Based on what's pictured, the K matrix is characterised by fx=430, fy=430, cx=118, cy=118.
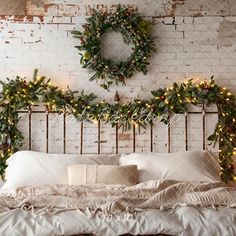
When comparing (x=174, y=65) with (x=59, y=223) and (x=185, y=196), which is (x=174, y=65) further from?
(x=59, y=223)

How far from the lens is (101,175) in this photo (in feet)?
12.1

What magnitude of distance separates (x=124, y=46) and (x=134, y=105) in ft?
2.14

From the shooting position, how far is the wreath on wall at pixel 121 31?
4461mm

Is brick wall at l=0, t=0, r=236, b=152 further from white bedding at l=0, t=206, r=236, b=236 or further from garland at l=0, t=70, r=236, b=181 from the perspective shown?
white bedding at l=0, t=206, r=236, b=236

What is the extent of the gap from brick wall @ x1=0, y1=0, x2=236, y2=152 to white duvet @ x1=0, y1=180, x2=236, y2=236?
6.27ft

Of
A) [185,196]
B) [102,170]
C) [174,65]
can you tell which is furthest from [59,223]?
[174,65]

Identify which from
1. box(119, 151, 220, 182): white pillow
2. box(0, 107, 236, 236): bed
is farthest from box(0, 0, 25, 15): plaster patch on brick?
box(119, 151, 220, 182): white pillow

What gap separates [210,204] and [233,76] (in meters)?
2.33

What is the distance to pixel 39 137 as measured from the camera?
14.8ft

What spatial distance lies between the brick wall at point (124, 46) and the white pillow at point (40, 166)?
45 centimetres

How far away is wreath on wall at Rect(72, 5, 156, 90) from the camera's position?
4.46m

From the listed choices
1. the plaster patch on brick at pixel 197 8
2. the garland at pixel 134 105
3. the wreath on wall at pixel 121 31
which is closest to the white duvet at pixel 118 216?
the garland at pixel 134 105

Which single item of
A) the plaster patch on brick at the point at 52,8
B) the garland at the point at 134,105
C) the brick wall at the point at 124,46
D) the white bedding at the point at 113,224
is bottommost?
the white bedding at the point at 113,224

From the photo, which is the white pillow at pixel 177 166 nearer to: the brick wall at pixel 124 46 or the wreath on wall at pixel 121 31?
the brick wall at pixel 124 46
